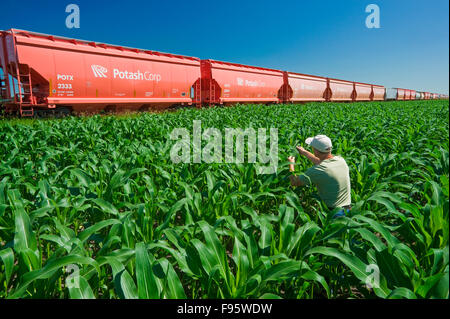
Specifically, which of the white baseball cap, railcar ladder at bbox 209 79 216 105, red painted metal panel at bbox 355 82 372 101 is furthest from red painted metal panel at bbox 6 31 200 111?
red painted metal panel at bbox 355 82 372 101

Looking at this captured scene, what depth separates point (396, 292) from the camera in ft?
5.17

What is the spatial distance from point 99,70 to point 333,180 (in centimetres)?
1317

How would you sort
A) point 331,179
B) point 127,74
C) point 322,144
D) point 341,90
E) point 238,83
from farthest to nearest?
point 341,90 → point 238,83 → point 127,74 → point 322,144 → point 331,179

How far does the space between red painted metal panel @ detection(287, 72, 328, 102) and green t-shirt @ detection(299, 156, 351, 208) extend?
83.5ft

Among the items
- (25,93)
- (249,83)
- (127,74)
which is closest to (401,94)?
(249,83)

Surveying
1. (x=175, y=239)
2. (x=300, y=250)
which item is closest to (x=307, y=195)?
(x=300, y=250)

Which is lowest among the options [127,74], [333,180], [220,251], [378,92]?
[220,251]

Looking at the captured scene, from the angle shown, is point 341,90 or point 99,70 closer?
point 99,70

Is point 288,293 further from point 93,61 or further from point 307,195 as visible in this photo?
point 93,61

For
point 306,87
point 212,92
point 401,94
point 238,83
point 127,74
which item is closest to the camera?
point 127,74

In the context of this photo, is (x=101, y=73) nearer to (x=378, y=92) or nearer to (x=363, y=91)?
(x=363, y=91)

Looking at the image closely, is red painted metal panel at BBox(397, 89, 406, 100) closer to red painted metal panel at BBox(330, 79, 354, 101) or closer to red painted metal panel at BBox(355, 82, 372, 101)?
red painted metal panel at BBox(355, 82, 372, 101)

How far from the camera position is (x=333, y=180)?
322cm

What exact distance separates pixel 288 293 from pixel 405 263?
857mm
